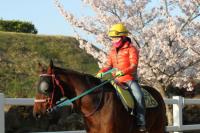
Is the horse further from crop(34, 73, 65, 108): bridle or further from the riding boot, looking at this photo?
the riding boot

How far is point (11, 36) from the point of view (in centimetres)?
3281

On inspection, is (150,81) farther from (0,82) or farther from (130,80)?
(130,80)

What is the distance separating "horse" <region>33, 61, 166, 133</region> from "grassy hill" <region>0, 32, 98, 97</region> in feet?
51.1

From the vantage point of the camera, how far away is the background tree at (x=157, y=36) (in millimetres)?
18281

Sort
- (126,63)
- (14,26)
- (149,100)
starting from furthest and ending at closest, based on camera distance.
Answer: (14,26), (149,100), (126,63)

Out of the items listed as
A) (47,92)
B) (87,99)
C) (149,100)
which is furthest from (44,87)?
(149,100)

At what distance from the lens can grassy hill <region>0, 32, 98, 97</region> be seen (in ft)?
82.3

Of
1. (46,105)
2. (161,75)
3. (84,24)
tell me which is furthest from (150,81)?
(46,105)

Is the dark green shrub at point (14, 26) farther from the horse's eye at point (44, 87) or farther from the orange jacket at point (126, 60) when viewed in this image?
the horse's eye at point (44, 87)

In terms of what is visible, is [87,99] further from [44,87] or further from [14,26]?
[14,26]

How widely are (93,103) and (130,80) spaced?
2.73 ft

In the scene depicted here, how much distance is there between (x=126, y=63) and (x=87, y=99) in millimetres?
951

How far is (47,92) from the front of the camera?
7125 millimetres

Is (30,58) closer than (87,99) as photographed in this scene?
No
